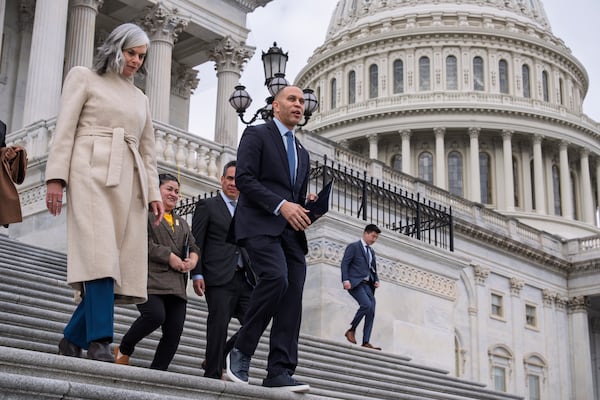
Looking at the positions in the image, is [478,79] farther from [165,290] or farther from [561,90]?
Answer: [165,290]

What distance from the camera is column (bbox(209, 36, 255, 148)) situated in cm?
3244

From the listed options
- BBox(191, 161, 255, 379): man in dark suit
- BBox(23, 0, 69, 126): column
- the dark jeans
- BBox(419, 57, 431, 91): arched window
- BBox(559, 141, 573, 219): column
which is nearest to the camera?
the dark jeans

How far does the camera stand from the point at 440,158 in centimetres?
7069

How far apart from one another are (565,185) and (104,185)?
68.6m

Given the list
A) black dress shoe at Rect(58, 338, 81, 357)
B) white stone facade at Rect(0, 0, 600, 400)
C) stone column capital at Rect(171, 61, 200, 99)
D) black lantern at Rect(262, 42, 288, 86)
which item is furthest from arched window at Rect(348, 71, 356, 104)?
black dress shoe at Rect(58, 338, 81, 357)

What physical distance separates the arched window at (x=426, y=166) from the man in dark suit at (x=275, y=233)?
2544 inches

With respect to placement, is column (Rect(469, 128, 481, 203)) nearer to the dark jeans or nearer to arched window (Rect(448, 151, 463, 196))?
arched window (Rect(448, 151, 463, 196))

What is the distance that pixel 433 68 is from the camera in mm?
74438

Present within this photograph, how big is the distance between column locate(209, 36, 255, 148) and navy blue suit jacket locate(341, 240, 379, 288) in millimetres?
18316

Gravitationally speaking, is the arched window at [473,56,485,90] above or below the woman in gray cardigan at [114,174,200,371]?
above

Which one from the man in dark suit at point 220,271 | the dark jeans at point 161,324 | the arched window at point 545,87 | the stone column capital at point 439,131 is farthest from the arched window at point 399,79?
the dark jeans at point 161,324

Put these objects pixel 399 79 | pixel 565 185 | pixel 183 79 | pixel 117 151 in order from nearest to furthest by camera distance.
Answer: pixel 117 151, pixel 183 79, pixel 565 185, pixel 399 79

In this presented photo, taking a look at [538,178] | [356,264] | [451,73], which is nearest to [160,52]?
[356,264]

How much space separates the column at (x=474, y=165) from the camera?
2712 inches
